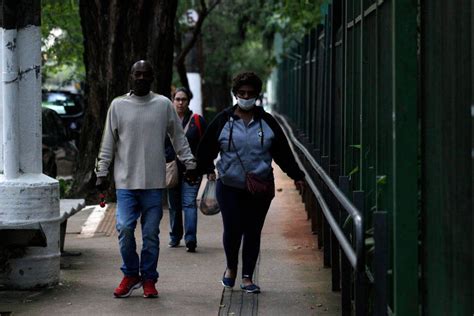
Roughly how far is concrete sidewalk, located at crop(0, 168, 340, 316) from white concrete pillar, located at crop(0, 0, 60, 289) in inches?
7.6

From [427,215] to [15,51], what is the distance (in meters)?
4.80

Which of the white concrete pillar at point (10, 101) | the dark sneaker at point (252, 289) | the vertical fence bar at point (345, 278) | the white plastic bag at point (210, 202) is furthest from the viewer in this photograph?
the white plastic bag at point (210, 202)

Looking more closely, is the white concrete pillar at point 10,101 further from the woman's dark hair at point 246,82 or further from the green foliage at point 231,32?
the green foliage at point 231,32

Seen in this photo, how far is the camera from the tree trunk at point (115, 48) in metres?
16.5

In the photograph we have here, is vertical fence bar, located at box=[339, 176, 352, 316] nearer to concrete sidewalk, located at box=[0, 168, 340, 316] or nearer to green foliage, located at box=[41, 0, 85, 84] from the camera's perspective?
concrete sidewalk, located at box=[0, 168, 340, 316]

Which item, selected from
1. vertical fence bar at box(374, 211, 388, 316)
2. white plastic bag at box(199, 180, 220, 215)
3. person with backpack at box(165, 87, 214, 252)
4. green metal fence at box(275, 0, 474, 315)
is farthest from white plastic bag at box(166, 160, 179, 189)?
vertical fence bar at box(374, 211, 388, 316)

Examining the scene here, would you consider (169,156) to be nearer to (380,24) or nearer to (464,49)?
(380,24)

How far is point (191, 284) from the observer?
32.0 feet

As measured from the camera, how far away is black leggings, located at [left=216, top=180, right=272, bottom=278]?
9.13 m

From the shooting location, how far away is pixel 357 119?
875 centimetres

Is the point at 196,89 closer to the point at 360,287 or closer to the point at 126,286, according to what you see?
the point at 126,286

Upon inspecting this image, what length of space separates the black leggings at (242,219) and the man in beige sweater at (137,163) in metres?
0.53

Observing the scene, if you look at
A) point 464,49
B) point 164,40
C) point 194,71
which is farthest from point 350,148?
point 194,71

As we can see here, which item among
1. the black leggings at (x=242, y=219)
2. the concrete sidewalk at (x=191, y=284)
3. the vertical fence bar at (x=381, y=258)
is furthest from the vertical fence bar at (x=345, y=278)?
the vertical fence bar at (x=381, y=258)
